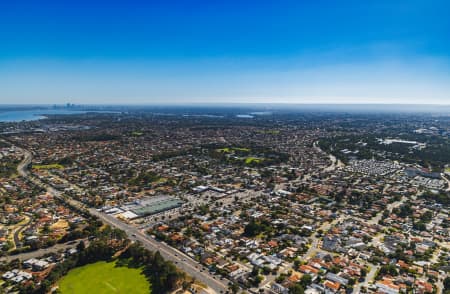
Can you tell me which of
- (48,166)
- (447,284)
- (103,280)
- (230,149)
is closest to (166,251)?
(103,280)

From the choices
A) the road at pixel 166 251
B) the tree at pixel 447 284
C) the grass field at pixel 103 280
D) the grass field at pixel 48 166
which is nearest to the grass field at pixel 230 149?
the grass field at pixel 48 166

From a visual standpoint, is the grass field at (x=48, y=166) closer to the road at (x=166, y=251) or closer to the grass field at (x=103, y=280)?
the road at (x=166, y=251)

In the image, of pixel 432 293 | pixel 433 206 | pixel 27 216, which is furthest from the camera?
pixel 433 206

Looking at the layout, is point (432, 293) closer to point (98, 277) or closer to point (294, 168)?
point (98, 277)

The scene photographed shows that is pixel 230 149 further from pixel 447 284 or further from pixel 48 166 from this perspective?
pixel 447 284

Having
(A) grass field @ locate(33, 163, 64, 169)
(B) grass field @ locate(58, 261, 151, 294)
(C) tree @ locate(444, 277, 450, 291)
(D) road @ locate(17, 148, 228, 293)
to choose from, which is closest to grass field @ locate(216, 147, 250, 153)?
(A) grass field @ locate(33, 163, 64, 169)

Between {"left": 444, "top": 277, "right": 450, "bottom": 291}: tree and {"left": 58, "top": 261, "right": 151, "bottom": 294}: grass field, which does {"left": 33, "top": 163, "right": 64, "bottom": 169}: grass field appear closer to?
{"left": 58, "top": 261, "right": 151, "bottom": 294}: grass field

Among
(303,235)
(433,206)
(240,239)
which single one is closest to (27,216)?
(240,239)

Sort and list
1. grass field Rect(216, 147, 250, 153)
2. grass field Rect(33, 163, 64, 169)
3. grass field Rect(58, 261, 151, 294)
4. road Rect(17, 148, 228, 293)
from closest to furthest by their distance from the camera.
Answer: grass field Rect(58, 261, 151, 294) → road Rect(17, 148, 228, 293) → grass field Rect(33, 163, 64, 169) → grass field Rect(216, 147, 250, 153)
